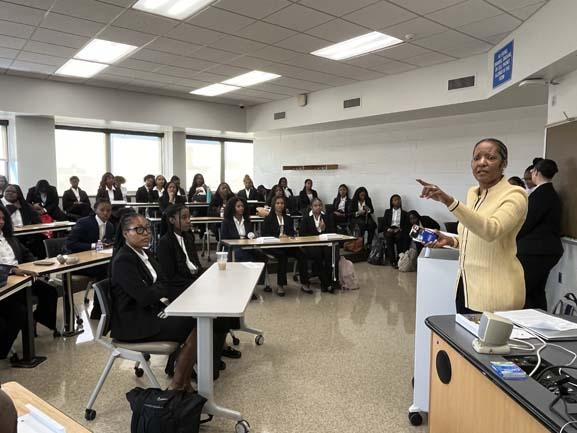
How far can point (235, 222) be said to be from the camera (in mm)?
5832

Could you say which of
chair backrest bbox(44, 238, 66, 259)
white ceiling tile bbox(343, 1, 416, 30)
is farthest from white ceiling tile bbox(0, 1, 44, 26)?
white ceiling tile bbox(343, 1, 416, 30)

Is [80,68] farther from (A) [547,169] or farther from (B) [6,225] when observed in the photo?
(A) [547,169]

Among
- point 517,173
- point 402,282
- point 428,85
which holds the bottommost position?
point 402,282

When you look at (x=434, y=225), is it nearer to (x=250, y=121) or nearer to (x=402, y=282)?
(x=402, y=282)

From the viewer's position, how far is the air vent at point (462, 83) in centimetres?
616

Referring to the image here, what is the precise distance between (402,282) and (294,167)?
5396 mm

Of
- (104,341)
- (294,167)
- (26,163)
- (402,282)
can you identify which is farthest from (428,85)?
(26,163)

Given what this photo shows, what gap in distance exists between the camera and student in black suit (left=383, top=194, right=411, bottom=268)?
7.70m

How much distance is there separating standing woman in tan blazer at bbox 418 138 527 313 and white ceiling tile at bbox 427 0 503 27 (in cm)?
321

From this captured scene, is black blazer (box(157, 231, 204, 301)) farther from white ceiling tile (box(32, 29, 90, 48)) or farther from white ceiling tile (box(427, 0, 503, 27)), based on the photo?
white ceiling tile (box(427, 0, 503, 27))

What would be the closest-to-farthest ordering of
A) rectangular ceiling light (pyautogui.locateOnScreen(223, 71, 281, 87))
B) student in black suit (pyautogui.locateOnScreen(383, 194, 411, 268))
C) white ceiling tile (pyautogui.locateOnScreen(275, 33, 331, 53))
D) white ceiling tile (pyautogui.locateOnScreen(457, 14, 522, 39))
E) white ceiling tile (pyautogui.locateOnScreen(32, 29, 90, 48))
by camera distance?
1. white ceiling tile (pyautogui.locateOnScreen(457, 14, 522, 39))
2. white ceiling tile (pyautogui.locateOnScreen(32, 29, 90, 48))
3. white ceiling tile (pyautogui.locateOnScreen(275, 33, 331, 53))
4. rectangular ceiling light (pyautogui.locateOnScreen(223, 71, 281, 87))
5. student in black suit (pyautogui.locateOnScreen(383, 194, 411, 268))

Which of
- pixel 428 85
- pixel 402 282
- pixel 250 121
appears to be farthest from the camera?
pixel 250 121

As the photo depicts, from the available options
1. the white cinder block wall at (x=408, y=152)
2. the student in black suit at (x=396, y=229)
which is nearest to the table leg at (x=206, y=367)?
the student in black suit at (x=396, y=229)

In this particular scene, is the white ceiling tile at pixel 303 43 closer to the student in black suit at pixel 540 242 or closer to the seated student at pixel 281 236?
the seated student at pixel 281 236
